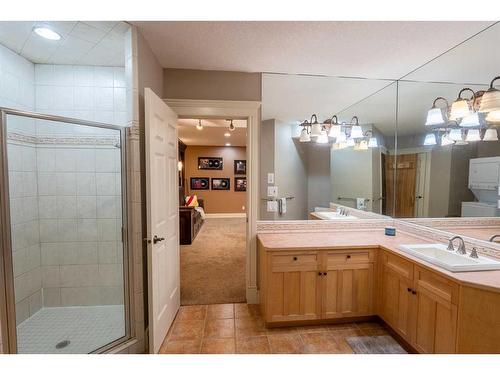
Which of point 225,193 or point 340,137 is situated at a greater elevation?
point 340,137

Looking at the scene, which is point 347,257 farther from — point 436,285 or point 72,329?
point 72,329

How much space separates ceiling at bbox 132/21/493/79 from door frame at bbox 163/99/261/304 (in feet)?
1.17

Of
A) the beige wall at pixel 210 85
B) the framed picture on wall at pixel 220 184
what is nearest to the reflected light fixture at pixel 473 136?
the beige wall at pixel 210 85

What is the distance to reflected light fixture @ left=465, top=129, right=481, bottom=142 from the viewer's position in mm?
1868

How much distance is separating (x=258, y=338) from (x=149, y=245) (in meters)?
1.24

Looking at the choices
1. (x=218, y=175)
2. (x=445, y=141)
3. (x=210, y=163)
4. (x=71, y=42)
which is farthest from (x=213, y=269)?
(x=210, y=163)

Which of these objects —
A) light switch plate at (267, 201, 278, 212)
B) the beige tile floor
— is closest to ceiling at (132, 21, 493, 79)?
light switch plate at (267, 201, 278, 212)

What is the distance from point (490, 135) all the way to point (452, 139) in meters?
0.33

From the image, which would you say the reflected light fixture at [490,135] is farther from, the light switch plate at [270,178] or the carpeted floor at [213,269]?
the carpeted floor at [213,269]

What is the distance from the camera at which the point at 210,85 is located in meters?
2.41
